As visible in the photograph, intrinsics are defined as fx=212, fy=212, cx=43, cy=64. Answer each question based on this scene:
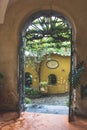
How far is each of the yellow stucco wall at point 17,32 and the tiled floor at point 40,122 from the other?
460mm

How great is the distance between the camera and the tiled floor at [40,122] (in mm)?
4858

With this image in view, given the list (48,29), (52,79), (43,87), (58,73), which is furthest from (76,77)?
(52,79)

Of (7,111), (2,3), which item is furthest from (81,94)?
(2,3)

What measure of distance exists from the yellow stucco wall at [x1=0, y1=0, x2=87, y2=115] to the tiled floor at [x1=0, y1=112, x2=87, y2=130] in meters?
0.46

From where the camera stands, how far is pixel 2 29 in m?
5.70

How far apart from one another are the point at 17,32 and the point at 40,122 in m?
2.40

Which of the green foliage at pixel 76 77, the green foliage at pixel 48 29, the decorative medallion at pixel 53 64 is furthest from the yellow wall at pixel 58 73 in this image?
the green foliage at pixel 76 77

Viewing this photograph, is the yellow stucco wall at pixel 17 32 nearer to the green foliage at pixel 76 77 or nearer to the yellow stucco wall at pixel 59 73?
the green foliage at pixel 76 77

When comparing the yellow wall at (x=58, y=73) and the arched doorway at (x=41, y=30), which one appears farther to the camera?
the yellow wall at (x=58, y=73)

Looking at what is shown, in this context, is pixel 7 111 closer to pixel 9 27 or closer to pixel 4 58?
pixel 4 58

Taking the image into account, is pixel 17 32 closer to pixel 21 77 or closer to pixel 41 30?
pixel 41 30

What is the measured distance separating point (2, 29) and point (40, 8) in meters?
1.16

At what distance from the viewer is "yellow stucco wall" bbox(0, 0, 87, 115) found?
540cm

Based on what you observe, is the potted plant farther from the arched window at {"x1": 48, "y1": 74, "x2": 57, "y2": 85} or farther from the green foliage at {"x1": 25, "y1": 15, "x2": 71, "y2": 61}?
the green foliage at {"x1": 25, "y1": 15, "x2": 71, "y2": 61}
